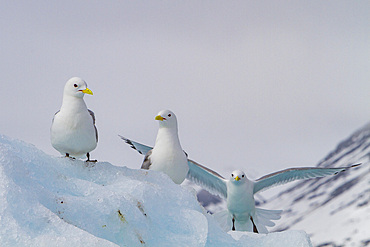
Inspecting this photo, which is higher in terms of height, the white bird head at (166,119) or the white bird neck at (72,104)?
the white bird head at (166,119)

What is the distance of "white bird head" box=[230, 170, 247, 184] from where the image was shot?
879 centimetres

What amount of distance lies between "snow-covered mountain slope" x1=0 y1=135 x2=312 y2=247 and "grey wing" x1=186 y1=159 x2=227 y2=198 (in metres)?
4.37

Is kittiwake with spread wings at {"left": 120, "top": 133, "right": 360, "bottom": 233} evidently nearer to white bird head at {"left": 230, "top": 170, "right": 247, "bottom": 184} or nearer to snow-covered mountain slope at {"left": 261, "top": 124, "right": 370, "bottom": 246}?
white bird head at {"left": 230, "top": 170, "right": 247, "bottom": 184}

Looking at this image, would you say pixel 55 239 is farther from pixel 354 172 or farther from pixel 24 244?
pixel 354 172

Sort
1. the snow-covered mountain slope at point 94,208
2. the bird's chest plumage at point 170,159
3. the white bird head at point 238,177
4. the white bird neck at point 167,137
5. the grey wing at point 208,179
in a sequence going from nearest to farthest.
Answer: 1. the snow-covered mountain slope at point 94,208
2. the bird's chest plumage at point 170,159
3. the white bird neck at point 167,137
4. the white bird head at point 238,177
5. the grey wing at point 208,179

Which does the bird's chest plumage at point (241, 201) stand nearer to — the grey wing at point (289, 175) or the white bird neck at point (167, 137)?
the grey wing at point (289, 175)

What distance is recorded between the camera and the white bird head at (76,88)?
5438 mm

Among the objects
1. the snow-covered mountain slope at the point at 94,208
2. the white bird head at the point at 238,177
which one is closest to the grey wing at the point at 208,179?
the white bird head at the point at 238,177

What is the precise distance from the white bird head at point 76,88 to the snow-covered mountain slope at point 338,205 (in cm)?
2287

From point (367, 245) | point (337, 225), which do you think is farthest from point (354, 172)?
point (367, 245)

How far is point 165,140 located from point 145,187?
157 centimetres

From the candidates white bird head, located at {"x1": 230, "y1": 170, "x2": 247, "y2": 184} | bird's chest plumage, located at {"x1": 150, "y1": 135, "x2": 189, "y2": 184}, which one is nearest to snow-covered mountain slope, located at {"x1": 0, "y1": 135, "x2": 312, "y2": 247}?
bird's chest plumage, located at {"x1": 150, "y1": 135, "x2": 189, "y2": 184}

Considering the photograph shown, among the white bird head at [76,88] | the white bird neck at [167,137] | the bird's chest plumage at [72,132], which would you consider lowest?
the bird's chest plumage at [72,132]

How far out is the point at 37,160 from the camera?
15.3 feet
